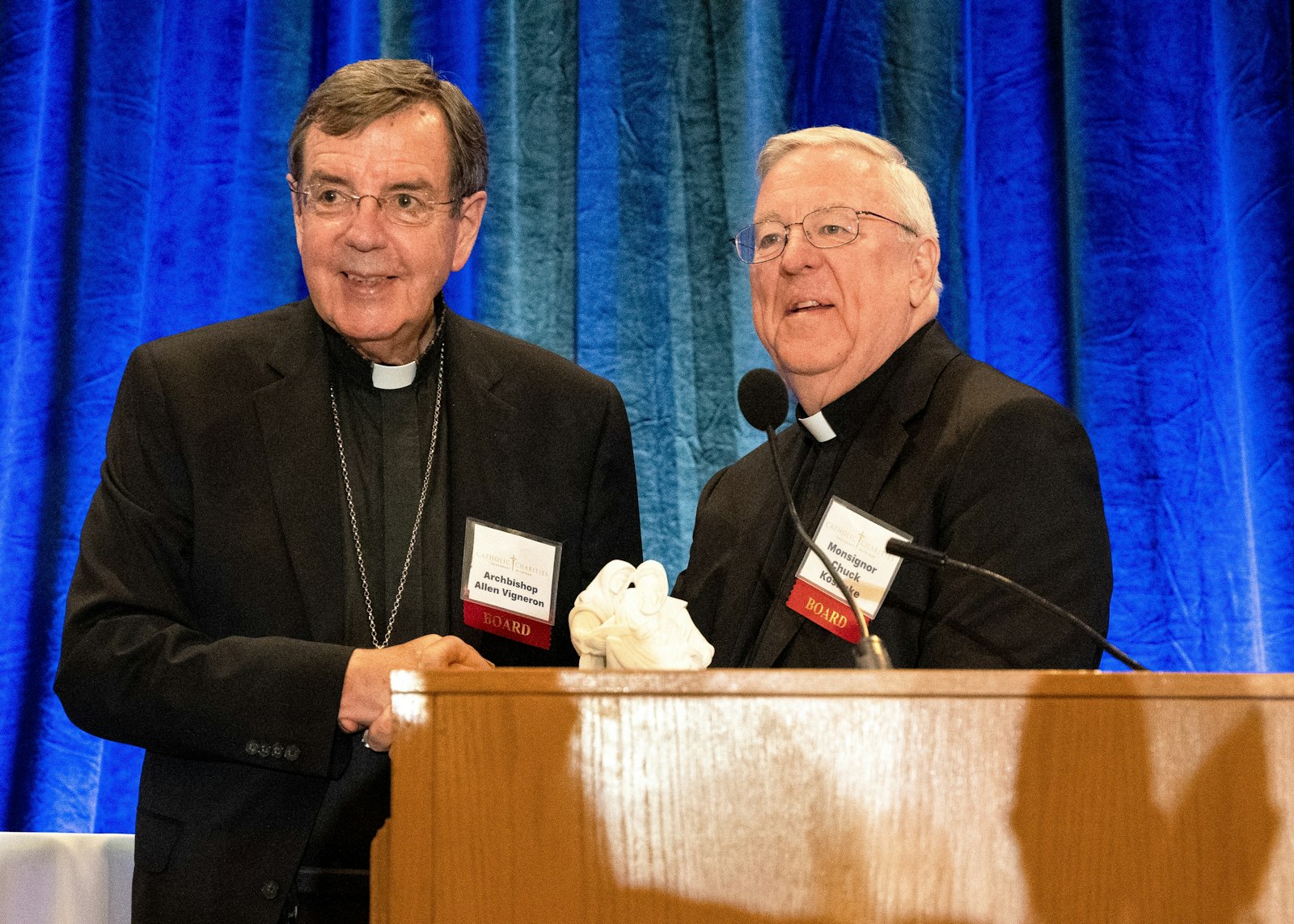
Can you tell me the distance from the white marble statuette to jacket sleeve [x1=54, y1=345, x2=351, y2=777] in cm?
54

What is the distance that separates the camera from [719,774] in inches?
47.1

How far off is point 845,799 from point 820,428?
4.55ft

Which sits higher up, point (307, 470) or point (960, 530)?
point (307, 470)

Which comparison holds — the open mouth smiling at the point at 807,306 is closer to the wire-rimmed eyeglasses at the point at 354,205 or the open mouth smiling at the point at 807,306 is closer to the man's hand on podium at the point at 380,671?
the wire-rimmed eyeglasses at the point at 354,205

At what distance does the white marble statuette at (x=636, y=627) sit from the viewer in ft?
4.68

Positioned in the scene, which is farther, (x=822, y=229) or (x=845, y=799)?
(x=822, y=229)

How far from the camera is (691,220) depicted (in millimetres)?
3611

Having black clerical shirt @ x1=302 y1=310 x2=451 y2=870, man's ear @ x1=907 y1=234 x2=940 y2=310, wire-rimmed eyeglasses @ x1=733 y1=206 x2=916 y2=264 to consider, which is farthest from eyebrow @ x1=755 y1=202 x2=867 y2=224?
black clerical shirt @ x1=302 y1=310 x2=451 y2=870

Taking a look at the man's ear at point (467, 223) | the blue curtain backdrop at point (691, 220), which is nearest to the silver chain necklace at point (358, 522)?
the man's ear at point (467, 223)

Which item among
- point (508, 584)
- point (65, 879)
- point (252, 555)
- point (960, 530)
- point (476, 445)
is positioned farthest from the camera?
point (65, 879)

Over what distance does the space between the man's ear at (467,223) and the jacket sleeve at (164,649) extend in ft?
1.99

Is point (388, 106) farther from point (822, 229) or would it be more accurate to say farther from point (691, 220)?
point (691, 220)

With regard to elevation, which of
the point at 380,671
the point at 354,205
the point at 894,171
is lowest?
the point at 380,671

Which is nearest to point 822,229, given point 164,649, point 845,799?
point 164,649
